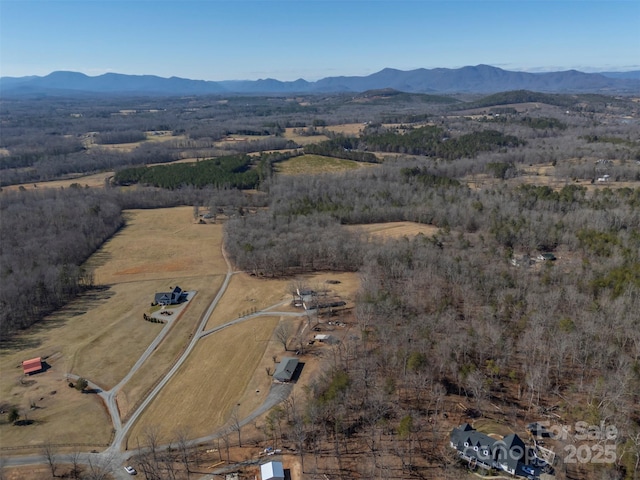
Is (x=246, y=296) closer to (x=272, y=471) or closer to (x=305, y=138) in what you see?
(x=272, y=471)

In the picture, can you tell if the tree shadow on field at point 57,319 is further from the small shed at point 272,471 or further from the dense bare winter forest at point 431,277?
the small shed at point 272,471

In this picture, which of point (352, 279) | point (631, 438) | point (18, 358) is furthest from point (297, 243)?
point (631, 438)

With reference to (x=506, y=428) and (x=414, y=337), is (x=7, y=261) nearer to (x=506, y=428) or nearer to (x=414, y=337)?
(x=414, y=337)

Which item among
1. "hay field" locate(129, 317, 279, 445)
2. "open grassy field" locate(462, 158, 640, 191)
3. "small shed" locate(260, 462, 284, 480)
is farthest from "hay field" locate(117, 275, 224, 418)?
"open grassy field" locate(462, 158, 640, 191)

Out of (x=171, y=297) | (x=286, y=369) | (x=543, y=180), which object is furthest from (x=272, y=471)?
(x=543, y=180)

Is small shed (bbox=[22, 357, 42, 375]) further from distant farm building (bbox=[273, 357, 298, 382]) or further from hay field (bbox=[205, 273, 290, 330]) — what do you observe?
distant farm building (bbox=[273, 357, 298, 382])

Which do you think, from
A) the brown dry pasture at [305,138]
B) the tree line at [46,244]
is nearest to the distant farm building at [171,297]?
the tree line at [46,244]
